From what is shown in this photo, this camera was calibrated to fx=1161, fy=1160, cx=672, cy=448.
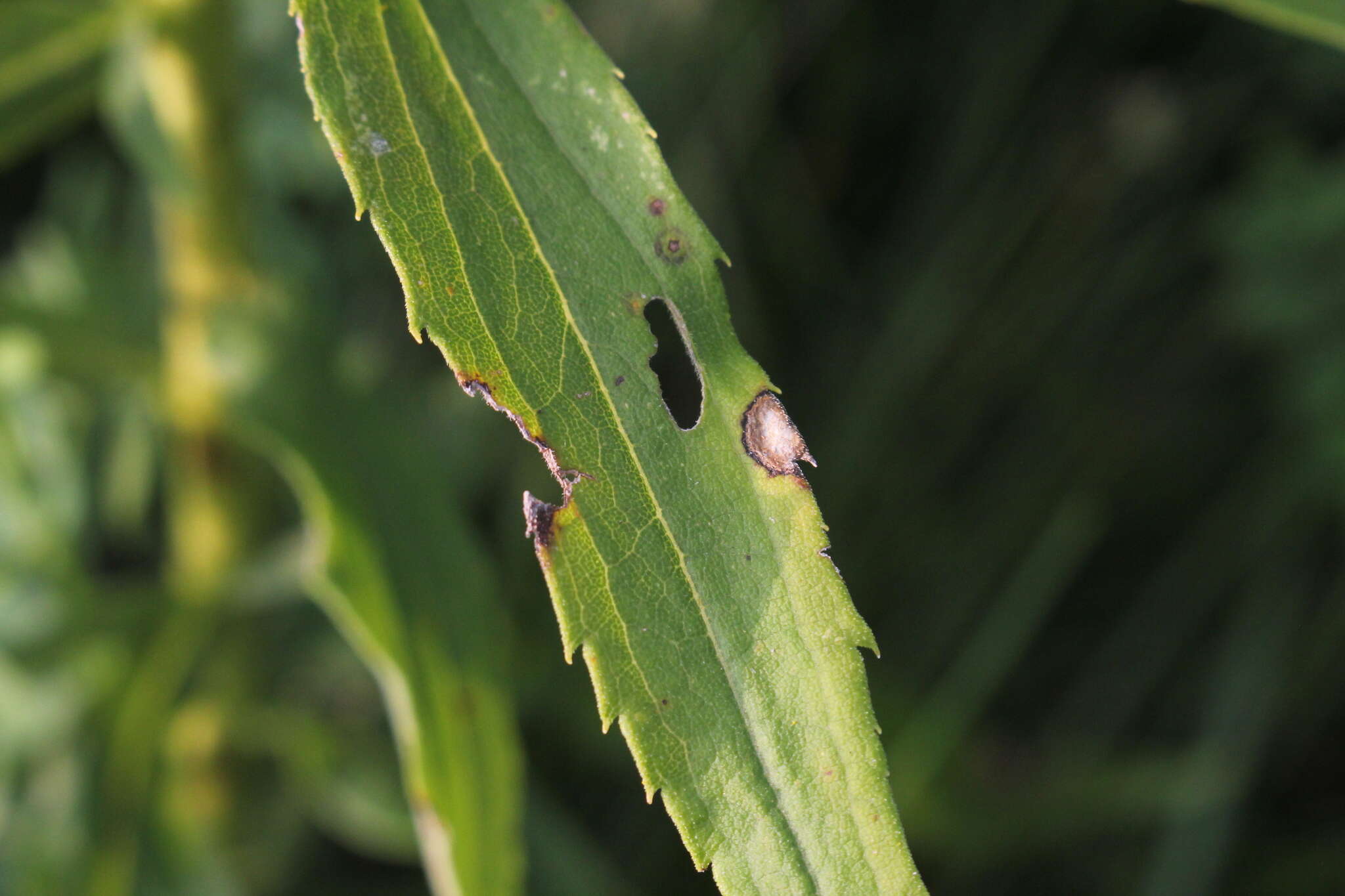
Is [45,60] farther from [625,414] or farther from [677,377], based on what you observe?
[677,377]

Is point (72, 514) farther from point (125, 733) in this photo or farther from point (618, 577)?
point (618, 577)

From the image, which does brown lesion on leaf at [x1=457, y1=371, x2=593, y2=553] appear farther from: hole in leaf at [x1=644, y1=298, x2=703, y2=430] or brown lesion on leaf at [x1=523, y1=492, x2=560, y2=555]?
hole in leaf at [x1=644, y1=298, x2=703, y2=430]

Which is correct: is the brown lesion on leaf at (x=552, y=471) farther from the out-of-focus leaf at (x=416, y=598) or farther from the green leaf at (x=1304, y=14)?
the green leaf at (x=1304, y=14)

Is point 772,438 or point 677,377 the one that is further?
point 677,377

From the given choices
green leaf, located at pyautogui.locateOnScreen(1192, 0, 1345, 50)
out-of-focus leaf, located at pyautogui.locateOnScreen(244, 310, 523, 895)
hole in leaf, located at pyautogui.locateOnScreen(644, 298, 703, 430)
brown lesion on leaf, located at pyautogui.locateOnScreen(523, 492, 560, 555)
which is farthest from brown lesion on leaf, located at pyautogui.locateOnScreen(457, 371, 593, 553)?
hole in leaf, located at pyautogui.locateOnScreen(644, 298, 703, 430)

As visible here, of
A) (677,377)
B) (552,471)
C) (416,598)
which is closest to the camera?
(552,471)

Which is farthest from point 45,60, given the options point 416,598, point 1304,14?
point 1304,14

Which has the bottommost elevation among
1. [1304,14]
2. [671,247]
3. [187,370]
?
[187,370]

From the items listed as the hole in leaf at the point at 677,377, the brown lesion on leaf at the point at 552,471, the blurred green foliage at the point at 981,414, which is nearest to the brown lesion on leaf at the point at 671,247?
the brown lesion on leaf at the point at 552,471

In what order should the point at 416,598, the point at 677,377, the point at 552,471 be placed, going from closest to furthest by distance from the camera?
the point at 552,471, the point at 416,598, the point at 677,377
